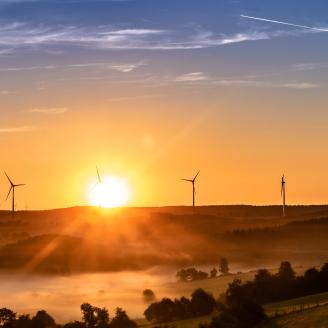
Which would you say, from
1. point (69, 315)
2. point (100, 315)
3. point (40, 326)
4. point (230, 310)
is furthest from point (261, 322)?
point (69, 315)

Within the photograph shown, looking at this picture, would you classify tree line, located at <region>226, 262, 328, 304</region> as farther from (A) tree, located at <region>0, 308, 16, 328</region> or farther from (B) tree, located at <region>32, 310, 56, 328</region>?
(A) tree, located at <region>0, 308, 16, 328</region>

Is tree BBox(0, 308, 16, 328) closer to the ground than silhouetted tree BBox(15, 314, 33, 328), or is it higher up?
higher up

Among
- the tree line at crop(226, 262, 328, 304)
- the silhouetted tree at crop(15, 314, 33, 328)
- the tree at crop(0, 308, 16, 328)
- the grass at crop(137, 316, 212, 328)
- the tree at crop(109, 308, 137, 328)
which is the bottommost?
the grass at crop(137, 316, 212, 328)

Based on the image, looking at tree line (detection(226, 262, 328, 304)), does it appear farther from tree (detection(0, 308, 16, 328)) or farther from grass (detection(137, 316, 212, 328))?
tree (detection(0, 308, 16, 328))

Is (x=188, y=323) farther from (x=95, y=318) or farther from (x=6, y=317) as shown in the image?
(x=6, y=317)

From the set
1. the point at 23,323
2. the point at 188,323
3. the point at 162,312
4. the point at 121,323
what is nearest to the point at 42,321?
the point at 23,323

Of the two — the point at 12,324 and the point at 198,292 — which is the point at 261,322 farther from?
the point at 12,324

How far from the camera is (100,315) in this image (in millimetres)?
135000

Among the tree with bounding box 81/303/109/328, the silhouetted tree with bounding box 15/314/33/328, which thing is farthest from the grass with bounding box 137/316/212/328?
the silhouetted tree with bounding box 15/314/33/328

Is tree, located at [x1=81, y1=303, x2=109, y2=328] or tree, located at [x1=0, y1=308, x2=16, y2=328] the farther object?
tree, located at [x1=0, y1=308, x2=16, y2=328]

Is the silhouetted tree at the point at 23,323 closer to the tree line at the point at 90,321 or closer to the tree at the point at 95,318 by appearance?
the tree line at the point at 90,321

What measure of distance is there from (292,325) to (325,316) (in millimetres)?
4280

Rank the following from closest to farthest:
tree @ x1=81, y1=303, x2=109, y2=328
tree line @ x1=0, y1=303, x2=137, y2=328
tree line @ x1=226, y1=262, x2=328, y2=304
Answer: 1. tree line @ x1=0, y1=303, x2=137, y2=328
2. tree @ x1=81, y1=303, x2=109, y2=328
3. tree line @ x1=226, y1=262, x2=328, y2=304

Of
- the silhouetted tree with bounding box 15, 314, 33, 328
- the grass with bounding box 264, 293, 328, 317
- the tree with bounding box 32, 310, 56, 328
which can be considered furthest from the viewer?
the tree with bounding box 32, 310, 56, 328
